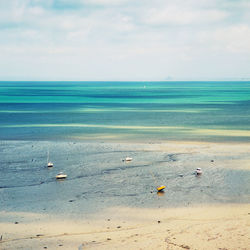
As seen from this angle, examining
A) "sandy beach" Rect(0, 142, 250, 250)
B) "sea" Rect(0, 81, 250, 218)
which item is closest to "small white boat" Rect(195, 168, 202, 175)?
"sea" Rect(0, 81, 250, 218)

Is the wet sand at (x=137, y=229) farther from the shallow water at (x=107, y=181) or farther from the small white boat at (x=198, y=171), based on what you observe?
the small white boat at (x=198, y=171)

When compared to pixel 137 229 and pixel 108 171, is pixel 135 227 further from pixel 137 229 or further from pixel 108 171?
pixel 108 171

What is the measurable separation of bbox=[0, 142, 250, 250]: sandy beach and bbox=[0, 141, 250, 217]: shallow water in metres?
0.44

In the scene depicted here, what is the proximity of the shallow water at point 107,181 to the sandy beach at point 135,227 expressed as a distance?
44 cm

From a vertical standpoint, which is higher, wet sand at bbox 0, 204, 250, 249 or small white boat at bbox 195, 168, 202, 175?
small white boat at bbox 195, 168, 202, 175

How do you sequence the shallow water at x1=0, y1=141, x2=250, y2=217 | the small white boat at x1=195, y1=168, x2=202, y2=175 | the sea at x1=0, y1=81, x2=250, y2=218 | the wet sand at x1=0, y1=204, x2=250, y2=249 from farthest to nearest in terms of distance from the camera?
the small white boat at x1=195, y1=168, x2=202, y2=175, the sea at x1=0, y1=81, x2=250, y2=218, the shallow water at x1=0, y1=141, x2=250, y2=217, the wet sand at x1=0, y1=204, x2=250, y2=249

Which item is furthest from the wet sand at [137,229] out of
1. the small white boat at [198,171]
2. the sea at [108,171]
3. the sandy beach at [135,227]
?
the small white boat at [198,171]

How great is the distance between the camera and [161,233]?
53.7 ft

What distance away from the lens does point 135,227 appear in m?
17.1

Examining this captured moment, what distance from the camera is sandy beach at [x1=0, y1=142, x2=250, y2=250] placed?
604 inches

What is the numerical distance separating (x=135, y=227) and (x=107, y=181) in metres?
7.38

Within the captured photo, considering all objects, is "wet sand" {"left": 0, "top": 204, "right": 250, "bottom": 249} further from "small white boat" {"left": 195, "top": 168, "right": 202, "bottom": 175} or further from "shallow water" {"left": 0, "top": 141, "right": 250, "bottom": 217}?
"small white boat" {"left": 195, "top": 168, "right": 202, "bottom": 175}

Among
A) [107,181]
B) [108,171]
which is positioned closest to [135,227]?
[107,181]

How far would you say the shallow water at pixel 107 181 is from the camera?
20.5 metres
